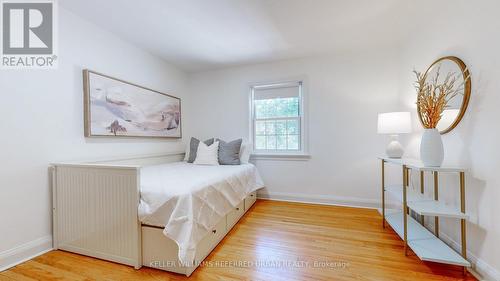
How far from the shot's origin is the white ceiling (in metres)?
1.82

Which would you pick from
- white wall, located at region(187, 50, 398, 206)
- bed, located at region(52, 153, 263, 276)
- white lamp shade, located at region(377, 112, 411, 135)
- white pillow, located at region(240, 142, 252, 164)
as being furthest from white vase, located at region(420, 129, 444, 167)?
white pillow, located at region(240, 142, 252, 164)

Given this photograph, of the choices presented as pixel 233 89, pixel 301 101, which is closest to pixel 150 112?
pixel 233 89

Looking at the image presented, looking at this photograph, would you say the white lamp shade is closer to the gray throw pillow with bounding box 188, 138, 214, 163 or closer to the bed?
the bed

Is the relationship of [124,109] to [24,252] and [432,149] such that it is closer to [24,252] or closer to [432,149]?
[24,252]

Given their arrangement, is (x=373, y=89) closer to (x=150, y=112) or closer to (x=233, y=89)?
(x=233, y=89)

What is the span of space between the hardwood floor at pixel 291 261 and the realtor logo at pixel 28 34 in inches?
63.9

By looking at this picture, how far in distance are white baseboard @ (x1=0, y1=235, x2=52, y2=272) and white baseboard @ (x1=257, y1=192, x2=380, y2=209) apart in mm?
2428

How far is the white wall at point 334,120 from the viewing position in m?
2.72

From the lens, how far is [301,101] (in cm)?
308

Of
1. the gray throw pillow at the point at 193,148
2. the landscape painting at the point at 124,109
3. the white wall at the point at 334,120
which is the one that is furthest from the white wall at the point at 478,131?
the landscape painting at the point at 124,109

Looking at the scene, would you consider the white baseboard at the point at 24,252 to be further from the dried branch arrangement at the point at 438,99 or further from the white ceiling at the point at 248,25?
the dried branch arrangement at the point at 438,99

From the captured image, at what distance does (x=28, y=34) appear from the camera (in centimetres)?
170

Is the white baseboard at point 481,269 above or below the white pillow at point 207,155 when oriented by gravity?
below

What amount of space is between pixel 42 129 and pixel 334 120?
322 cm
